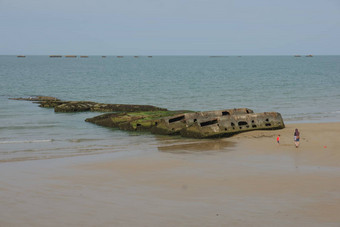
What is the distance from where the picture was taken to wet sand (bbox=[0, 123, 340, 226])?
39.4ft

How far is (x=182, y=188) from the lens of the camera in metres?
14.9

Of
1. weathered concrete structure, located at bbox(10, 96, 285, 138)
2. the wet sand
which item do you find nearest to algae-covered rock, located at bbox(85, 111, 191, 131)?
weathered concrete structure, located at bbox(10, 96, 285, 138)

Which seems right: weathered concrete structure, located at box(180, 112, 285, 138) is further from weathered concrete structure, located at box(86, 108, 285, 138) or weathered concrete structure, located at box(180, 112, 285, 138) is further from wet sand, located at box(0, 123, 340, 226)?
wet sand, located at box(0, 123, 340, 226)

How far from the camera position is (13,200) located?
13.6 metres

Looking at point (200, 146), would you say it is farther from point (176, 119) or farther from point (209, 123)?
point (176, 119)

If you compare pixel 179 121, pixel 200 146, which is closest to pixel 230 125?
pixel 179 121

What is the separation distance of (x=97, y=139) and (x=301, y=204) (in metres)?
15.2

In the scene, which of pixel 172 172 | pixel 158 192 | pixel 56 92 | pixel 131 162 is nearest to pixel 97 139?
pixel 131 162

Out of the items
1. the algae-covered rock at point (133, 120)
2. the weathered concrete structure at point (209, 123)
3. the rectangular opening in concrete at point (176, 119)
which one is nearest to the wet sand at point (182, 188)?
the weathered concrete structure at point (209, 123)

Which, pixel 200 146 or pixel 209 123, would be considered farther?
pixel 209 123

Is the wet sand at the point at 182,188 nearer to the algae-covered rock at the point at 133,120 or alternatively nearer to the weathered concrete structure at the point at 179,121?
the weathered concrete structure at the point at 179,121

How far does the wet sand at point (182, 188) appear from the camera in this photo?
39.4 feet

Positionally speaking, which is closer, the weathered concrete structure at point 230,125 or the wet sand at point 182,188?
the wet sand at point 182,188

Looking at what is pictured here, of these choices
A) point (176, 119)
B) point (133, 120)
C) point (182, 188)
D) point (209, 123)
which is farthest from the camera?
point (133, 120)
